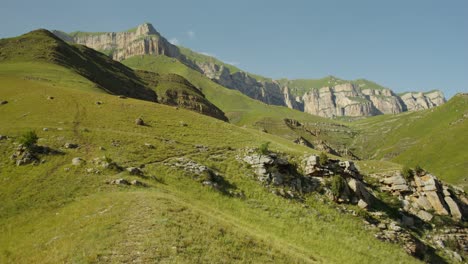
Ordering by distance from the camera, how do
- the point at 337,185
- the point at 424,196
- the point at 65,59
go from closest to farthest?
the point at 337,185 → the point at 424,196 → the point at 65,59

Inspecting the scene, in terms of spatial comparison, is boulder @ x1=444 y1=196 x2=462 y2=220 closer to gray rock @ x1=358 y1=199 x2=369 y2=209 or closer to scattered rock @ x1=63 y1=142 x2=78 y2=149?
gray rock @ x1=358 y1=199 x2=369 y2=209

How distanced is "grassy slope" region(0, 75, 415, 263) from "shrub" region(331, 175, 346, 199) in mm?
3119

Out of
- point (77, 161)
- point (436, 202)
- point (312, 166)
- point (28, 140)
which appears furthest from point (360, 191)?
point (28, 140)

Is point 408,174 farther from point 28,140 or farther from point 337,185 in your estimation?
point 28,140

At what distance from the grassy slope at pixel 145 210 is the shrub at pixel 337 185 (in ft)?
10.2

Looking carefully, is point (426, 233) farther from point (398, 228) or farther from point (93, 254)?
point (93, 254)

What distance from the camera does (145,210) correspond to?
1041 inches

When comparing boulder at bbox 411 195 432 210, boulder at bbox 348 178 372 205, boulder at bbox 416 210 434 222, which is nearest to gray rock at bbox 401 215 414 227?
boulder at bbox 416 210 434 222

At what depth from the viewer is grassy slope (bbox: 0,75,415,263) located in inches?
873

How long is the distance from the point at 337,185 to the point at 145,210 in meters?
28.7

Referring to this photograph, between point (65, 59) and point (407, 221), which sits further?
point (65, 59)

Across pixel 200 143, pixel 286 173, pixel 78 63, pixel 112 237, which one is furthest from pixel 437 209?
pixel 78 63

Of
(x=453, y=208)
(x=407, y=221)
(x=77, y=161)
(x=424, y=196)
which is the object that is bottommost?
(x=407, y=221)

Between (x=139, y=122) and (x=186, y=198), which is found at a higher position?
(x=139, y=122)
